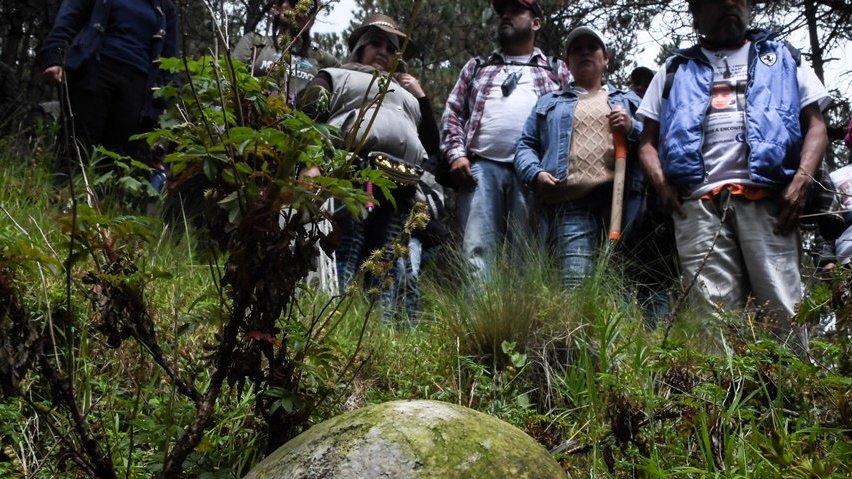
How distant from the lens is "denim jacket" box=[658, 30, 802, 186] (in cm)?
422

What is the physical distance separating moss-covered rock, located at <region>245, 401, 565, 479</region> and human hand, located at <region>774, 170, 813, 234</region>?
8.24 ft

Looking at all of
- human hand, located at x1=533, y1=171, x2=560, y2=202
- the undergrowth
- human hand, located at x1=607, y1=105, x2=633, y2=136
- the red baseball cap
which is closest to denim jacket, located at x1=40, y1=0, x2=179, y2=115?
the undergrowth

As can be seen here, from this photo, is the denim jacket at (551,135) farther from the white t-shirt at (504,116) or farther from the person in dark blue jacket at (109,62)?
the person in dark blue jacket at (109,62)

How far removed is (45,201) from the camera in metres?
4.84

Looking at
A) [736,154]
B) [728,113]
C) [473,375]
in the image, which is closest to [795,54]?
[728,113]

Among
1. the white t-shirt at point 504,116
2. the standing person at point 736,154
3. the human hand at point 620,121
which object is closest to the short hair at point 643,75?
the white t-shirt at point 504,116

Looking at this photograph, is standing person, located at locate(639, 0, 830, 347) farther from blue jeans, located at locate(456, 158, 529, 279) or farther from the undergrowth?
blue jeans, located at locate(456, 158, 529, 279)

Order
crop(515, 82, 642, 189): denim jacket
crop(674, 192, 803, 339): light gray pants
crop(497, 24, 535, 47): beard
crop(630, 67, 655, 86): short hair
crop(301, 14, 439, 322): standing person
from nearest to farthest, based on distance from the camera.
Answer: crop(674, 192, 803, 339): light gray pants, crop(301, 14, 439, 322): standing person, crop(515, 82, 642, 189): denim jacket, crop(497, 24, 535, 47): beard, crop(630, 67, 655, 86): short hair

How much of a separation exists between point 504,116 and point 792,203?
71.8 inches

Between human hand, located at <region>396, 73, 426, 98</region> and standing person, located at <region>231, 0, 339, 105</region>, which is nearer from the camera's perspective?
standing person, located at <region>231, 0, 339, 105</region>

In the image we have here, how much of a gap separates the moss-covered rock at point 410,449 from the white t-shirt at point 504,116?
10.7 ft

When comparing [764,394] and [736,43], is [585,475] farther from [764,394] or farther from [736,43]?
[736,43]

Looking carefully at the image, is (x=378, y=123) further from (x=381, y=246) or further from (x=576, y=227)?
(x=576, y=227)

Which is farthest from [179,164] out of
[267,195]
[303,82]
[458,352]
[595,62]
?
[595,62]
